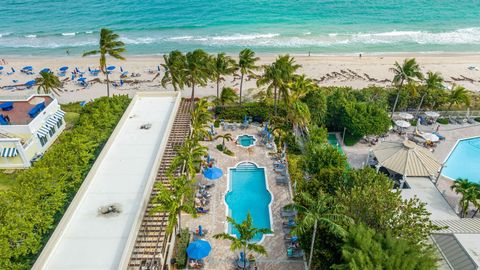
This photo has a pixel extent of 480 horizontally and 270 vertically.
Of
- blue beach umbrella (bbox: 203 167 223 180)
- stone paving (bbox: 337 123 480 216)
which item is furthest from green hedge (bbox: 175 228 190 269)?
stone paving (bbox: 337 123 480 216)

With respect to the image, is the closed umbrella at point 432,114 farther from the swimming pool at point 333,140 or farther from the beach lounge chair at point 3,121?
the beach lounge chair at point 3,121

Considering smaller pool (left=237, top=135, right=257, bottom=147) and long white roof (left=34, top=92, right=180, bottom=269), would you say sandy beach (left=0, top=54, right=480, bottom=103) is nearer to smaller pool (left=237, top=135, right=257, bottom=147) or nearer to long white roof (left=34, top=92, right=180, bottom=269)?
smaller pool (left=237, top=135, right=257, bottom=147)

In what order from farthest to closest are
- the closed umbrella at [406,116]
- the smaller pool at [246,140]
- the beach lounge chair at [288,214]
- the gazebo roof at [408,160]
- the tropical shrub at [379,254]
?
the closed umbrella at [406,116]
the smaller pool at [246,140]
the gazebo roof at [408,160]
the beach lounge chair at [288,214]
the tropical shrub at [379,254]

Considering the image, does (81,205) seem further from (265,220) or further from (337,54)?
(337,54)

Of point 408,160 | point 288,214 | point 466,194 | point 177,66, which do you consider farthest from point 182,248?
point 466,194

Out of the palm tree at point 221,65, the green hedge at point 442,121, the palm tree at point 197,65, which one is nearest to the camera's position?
the palm tree at point 197,65

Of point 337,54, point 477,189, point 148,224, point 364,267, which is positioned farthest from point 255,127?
point 337,54

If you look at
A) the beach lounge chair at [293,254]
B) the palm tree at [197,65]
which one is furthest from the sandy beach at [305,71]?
the beach lounge chair at [293,254]

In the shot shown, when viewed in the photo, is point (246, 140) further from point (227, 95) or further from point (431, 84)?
point (431, 84)
